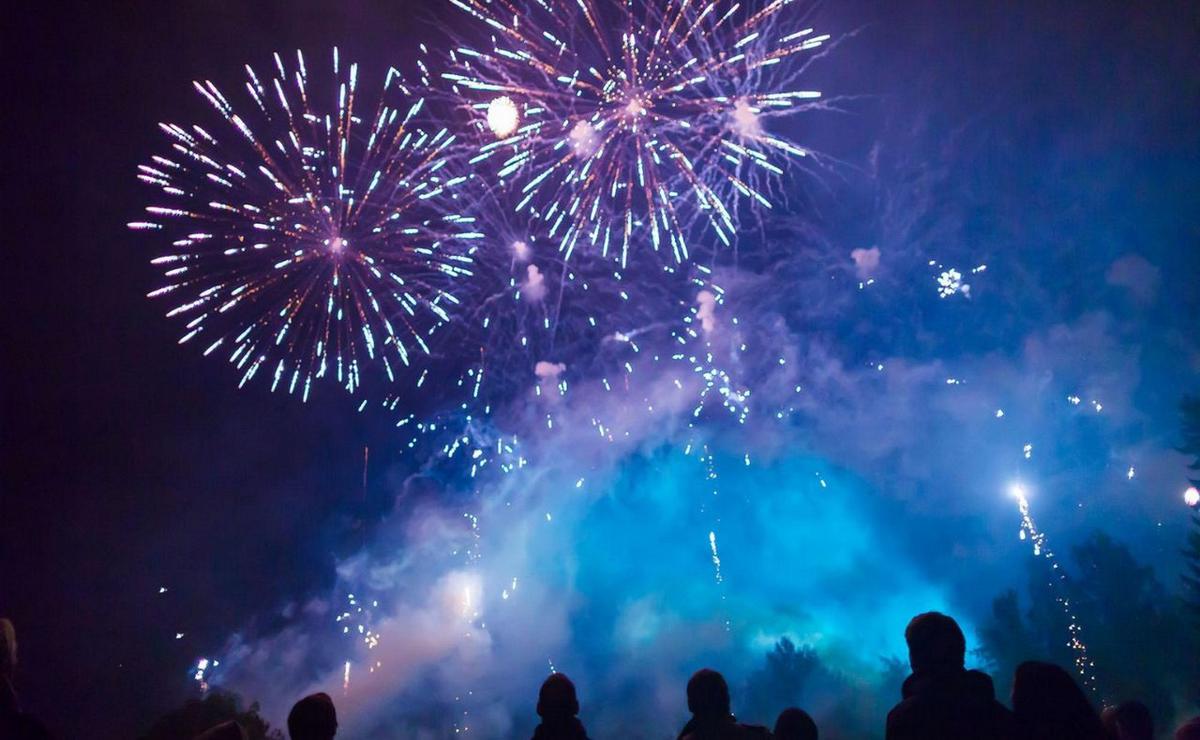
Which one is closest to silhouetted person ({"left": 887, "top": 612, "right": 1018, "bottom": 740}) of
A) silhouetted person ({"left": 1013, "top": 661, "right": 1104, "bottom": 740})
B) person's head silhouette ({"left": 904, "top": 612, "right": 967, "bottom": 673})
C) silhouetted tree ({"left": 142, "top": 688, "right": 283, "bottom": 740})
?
person's head silhouette ({"left": 904, "top": 612, "right": 967, "bottom": 673})

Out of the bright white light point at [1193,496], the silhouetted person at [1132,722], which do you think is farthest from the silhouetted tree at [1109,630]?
the silhouetted person at [1132,722]

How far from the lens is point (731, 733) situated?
4.94m

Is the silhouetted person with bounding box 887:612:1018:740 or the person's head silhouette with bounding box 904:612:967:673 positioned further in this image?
the person's head silhouette with bounding box 904:612:967:673

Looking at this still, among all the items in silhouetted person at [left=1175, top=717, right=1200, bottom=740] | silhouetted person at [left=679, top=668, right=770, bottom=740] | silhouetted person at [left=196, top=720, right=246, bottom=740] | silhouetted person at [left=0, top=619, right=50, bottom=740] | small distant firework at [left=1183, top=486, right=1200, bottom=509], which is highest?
small distant firework at [left=1183, top=486, right=1200, bottom=509]

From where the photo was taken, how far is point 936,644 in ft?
13.4

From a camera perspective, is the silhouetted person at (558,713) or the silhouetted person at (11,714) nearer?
the silhouetted person at (11,714)

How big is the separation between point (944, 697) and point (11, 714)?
19.5 ft

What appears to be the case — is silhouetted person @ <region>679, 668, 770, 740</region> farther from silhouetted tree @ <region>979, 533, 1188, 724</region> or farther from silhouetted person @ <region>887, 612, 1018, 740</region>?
silhouetted tree @ <region>979, 533, 1188, 724</region>

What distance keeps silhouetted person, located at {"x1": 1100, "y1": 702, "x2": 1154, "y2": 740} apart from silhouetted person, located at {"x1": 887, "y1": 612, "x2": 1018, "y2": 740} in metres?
2.33

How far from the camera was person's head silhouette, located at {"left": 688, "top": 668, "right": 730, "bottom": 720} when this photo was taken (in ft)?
16.5

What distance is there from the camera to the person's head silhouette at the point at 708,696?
5023 millimetres

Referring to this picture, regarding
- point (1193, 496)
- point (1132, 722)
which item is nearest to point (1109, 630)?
point (1193, 496)

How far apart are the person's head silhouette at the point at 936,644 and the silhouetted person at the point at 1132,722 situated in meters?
2.38

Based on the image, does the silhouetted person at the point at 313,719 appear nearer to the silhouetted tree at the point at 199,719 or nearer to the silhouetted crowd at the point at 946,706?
the silhouetted crowd at the point at 946,706
